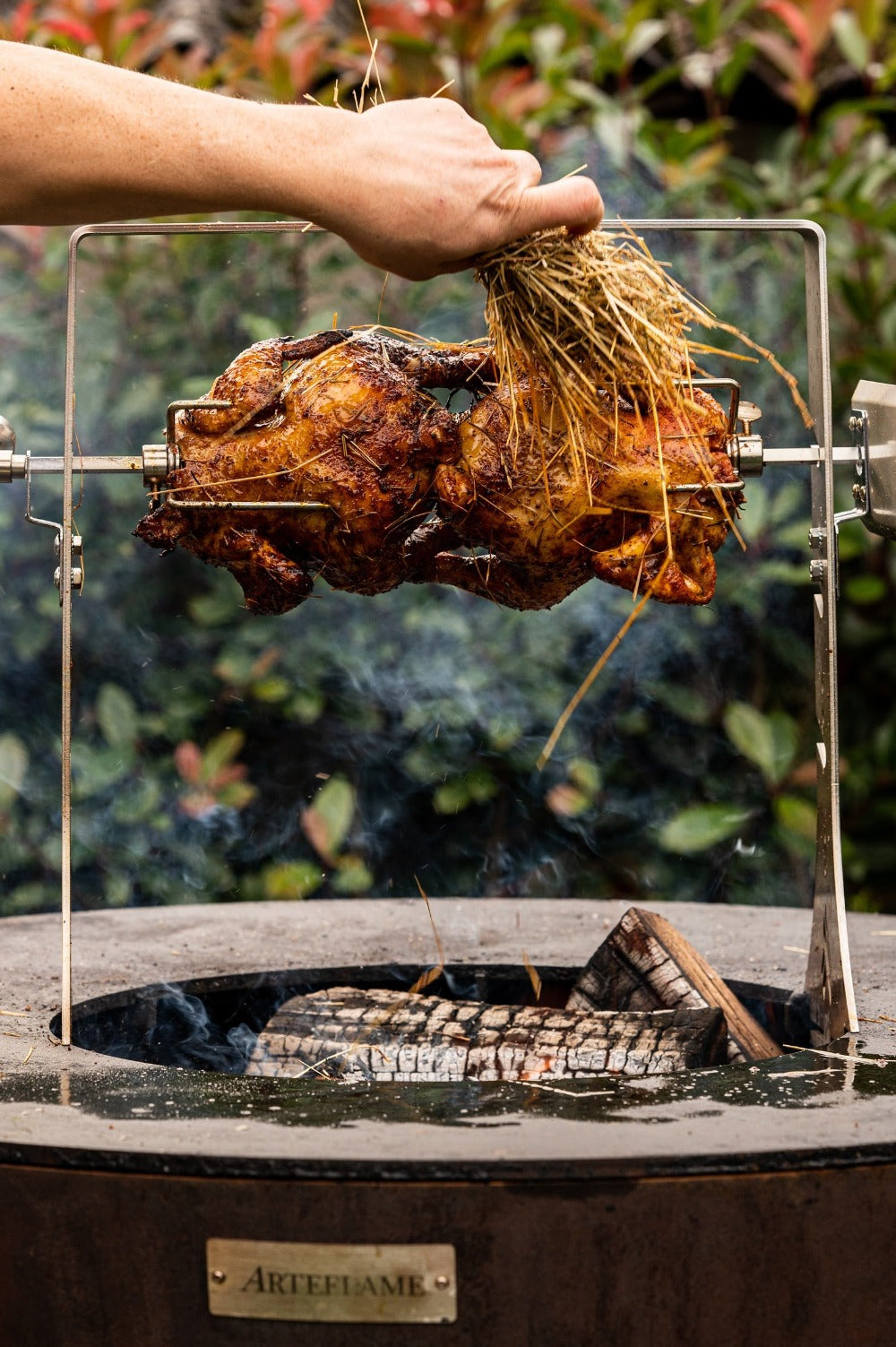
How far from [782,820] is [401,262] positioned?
105 inches

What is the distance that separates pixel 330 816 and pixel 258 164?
2403 mm

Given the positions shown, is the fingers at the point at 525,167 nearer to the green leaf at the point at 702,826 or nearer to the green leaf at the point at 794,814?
the green leaf at the point at 702,826

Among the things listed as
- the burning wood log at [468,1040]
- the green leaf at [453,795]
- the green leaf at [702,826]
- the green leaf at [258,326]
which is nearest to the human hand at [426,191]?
the burning wood log at [468,1040]

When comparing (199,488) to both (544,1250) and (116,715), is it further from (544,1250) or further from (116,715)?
(116,715)

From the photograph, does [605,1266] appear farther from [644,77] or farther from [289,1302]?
[644,77]

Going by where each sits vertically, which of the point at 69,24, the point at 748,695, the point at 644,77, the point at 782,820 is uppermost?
the point at 644,77

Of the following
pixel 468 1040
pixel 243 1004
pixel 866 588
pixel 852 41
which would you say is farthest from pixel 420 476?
pixel 852 41

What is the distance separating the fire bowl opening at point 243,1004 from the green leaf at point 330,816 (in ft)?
4.04

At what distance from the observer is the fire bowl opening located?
252 cm

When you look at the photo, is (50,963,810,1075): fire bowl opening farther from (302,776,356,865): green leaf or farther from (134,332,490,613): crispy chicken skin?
(302,776,356,865): green leaf

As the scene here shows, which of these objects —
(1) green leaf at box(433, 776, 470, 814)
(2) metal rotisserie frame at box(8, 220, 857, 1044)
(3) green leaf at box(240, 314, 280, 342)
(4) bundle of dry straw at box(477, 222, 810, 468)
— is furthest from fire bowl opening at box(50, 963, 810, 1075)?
(3) green leaf at box(240, 314, 280, 342)

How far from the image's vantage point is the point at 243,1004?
106 inches

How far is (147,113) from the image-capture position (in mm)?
1781

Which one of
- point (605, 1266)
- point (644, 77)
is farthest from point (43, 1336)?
point (644, 77)
